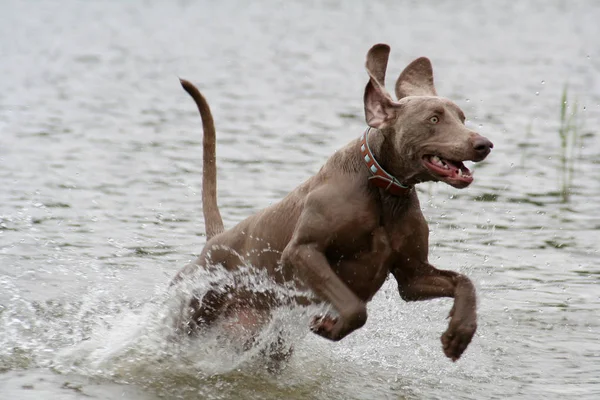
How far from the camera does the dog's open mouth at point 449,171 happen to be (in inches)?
215

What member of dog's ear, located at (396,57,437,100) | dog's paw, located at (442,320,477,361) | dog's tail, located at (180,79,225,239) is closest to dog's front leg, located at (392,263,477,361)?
dog's paw, located at (442,320,477,361)

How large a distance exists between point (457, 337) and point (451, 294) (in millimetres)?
251

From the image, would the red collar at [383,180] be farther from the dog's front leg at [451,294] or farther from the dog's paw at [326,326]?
the dog's paw at [326,326]

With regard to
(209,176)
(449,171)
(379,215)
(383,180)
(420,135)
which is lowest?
(209,176)

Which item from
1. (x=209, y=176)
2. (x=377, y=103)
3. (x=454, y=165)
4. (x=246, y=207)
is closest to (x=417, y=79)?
(x=377, y=103)

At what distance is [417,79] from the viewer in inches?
250

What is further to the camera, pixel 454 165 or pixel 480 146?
pixel 454 165

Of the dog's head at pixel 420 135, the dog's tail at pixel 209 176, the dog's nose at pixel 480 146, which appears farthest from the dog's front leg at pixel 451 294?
the dog's tail at pixel 209 176

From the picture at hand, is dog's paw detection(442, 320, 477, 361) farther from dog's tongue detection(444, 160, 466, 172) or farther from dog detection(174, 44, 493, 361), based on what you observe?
dog's tongue detection(444, 160, 466, 172)

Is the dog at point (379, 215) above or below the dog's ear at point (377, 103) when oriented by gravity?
below

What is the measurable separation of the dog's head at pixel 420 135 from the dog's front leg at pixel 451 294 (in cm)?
55

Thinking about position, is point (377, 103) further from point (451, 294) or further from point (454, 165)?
point (451, 294)

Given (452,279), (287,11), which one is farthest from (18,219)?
(287,11)

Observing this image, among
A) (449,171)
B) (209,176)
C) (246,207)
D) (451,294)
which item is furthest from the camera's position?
(246,207)
